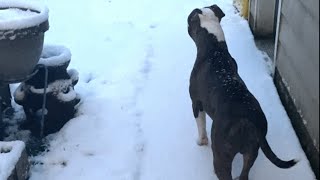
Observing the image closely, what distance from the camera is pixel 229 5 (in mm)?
7586

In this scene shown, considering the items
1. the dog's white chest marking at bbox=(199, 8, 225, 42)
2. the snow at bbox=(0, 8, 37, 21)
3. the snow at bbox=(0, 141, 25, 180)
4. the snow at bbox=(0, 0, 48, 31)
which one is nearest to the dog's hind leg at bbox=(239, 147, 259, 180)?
the dog's white chest marking at bbox=(199, 8, 225, 42)

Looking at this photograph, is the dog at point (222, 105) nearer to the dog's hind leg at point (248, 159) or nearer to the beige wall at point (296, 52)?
the dog's hind leg at point (248, 159)

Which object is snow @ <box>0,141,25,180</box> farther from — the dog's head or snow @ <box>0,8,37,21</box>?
the dog's head

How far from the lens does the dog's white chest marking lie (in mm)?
4016

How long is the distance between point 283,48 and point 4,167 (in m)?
2.69

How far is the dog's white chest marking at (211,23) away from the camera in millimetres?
4016

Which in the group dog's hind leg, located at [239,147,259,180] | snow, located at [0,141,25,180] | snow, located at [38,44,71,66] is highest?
dog's hind leg, located at [239,147,259,180]

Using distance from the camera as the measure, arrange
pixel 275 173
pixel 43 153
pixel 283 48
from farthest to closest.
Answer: pixel 283 48, pixel 43 153, pixel 275 173

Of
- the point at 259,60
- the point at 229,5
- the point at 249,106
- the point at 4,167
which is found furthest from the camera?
the point at 229,5

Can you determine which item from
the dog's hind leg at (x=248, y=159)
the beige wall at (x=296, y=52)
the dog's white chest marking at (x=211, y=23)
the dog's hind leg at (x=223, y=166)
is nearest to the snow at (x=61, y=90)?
the dog's white chest marking at (x=211, y=23)

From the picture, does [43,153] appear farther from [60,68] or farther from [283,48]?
[283,48]

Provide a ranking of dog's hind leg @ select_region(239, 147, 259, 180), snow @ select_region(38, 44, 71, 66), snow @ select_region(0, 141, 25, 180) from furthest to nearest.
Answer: snow @ select_region(38, 44, 71, 66) < snow @ select_region(0, 141, 25, 180) < dog's hind leg @ select_region(239, 147, 259, 180)

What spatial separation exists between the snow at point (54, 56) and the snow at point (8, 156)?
845mm

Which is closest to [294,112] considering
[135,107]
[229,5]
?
[135,107]
